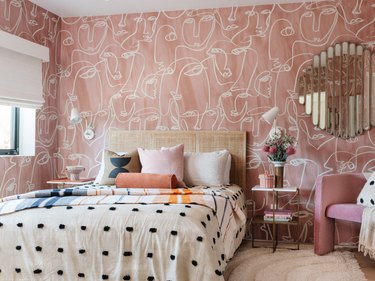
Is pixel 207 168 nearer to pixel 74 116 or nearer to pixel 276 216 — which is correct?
pixel 276 216

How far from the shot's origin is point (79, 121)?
15.0ft

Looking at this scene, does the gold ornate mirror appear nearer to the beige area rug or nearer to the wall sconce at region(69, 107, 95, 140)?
the beige area rug

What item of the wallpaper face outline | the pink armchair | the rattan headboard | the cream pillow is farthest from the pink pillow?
the pink armchair

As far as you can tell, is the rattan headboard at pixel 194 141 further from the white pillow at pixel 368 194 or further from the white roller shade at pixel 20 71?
the white pillow at pixel 368 194

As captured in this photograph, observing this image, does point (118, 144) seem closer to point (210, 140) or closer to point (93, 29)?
point (210, 140)

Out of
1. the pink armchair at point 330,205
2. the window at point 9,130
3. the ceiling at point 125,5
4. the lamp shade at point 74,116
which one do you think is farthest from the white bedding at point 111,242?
the ceiling at point 125,5

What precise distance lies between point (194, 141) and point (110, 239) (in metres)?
2.12

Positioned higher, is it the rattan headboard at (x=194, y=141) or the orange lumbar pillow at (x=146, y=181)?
the rattan headboard at (x=194, y=141)

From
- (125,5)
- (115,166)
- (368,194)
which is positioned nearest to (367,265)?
(368,194)

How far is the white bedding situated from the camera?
7.55 ft

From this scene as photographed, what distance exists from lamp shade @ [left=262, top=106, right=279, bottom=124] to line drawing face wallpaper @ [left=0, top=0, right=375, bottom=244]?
23cm

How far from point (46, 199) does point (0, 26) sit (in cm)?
194

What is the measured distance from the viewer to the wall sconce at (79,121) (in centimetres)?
446

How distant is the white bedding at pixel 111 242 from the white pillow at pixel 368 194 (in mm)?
1542
